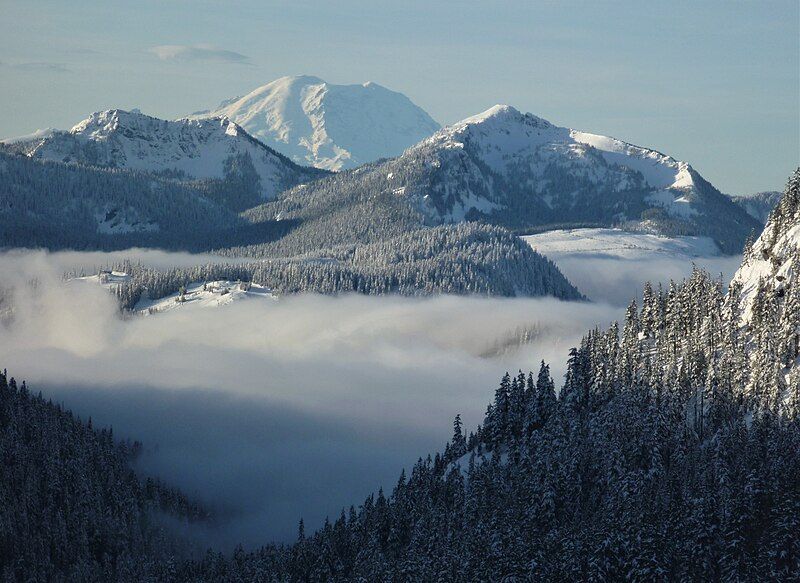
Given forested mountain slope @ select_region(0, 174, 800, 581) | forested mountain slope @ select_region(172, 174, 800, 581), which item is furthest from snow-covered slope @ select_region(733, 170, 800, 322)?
forested mountain slope @ select_region(172, 174, 800, 581)

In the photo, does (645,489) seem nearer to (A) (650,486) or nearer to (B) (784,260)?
(A) (650,486)

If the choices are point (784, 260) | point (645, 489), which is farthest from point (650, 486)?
point (784, 260)

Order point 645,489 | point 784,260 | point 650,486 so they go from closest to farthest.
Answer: point 645,489 → point 650,486 → point 784,260

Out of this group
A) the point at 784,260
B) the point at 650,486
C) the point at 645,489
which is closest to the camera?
the point at 645,489

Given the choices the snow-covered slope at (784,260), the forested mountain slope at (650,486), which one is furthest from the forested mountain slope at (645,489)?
the snow-covered slope at (784,260)

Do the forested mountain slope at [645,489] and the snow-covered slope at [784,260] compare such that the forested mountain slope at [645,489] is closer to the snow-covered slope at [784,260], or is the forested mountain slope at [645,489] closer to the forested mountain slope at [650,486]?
the forested mountain slope at [650,486]

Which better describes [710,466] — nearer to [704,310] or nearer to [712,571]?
[712,571]

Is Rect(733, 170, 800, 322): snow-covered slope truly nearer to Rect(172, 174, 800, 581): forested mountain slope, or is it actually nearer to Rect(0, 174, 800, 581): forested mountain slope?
Rect(0, 174, 800, 581): forested mountain slope

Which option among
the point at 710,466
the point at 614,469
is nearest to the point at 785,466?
the point at 710,466

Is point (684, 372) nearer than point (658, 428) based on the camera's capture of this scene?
No

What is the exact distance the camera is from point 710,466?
159375 mm

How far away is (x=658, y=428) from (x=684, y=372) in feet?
50.5

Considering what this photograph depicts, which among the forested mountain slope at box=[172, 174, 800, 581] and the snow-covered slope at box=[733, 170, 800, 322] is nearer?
the forested mountain slope at box=[172, 174, 800, 581]

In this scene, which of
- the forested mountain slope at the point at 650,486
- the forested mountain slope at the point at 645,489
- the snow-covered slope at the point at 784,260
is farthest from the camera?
the snow-covered slope at the point at 784,260
